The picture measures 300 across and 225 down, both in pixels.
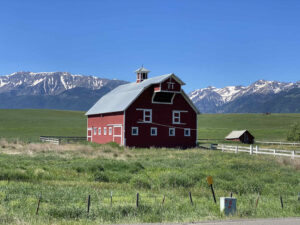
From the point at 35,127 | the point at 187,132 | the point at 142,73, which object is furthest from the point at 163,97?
the point at 35,127

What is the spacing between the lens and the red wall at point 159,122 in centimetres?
4994

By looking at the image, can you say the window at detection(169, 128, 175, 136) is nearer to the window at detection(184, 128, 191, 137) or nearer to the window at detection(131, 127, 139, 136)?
the window at detection(184, 128, 191, 137)

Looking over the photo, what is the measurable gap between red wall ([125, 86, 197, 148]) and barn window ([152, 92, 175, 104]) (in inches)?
18.6

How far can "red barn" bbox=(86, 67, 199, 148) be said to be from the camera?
4984 cm

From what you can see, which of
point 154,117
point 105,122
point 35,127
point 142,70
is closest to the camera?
point 154,117

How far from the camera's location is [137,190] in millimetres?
19312

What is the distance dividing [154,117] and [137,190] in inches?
1258

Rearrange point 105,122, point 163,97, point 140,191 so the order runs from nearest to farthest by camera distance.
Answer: point 140,191 → point 163,97 → point 105,122

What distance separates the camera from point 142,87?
51094 millimetres

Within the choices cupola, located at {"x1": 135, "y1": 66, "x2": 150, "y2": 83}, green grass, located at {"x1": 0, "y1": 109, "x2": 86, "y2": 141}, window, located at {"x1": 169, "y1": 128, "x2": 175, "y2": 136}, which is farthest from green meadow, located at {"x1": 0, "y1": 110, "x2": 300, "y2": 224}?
green grass, located at {"x1": 0, "y1": 109, "x2": 86, "y2": 141}

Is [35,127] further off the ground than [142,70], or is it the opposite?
[142,70]

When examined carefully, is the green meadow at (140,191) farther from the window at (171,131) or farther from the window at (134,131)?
the window at (171,131)

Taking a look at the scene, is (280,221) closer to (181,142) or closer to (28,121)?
(181,142)

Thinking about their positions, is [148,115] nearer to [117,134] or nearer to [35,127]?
[117,134]
